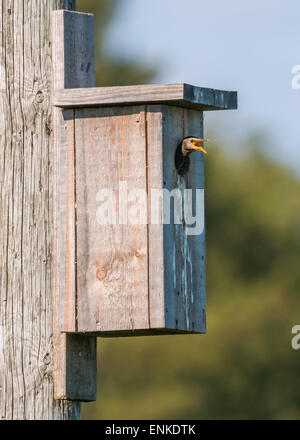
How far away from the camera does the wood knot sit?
6.48 metres

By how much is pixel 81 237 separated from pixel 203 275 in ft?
2.14

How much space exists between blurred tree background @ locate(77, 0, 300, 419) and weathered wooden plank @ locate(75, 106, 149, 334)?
1678cm

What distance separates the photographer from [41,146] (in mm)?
6441

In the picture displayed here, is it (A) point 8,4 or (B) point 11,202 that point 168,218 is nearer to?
(B) point 11,202

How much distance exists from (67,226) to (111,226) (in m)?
0.19

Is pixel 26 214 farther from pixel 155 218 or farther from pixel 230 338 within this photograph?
pixel 230 338

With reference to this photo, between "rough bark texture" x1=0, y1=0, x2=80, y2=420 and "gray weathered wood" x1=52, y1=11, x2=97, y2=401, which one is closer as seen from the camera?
"rough bark texture" x1=0, y1=0, x2=80, y2=420

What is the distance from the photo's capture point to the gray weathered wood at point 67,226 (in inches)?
251

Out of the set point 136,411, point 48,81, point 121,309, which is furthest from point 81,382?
point 136,411

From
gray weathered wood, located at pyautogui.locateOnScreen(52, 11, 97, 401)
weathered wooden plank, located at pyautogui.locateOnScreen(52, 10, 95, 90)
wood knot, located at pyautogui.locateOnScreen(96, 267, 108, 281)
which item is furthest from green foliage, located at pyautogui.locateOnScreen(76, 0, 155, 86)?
wood knot, located at pyautogui.locateOnScreen(96, 267, 108, 281)

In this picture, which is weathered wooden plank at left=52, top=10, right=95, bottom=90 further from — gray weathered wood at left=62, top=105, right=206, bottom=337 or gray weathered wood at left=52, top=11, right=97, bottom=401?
gray weathered wood at left=62, top=105, right=206, bottom=337
